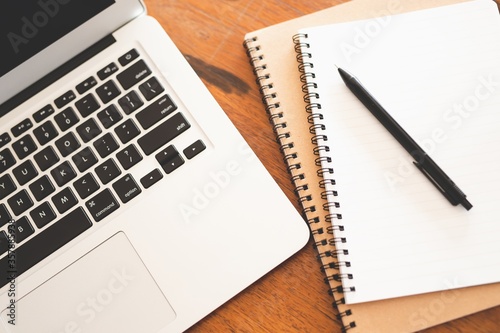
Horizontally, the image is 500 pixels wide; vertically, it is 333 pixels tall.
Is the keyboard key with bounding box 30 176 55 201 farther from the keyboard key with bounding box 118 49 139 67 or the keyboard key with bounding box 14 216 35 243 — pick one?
the keyboard key with bounding box 118 49 139 67

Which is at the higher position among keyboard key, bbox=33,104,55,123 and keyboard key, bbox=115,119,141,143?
keyboard key, bbox=33,104,55,123

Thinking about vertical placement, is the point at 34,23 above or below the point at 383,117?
above

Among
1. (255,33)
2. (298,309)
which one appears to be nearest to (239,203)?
(298,309)

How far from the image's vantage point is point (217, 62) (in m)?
0.65

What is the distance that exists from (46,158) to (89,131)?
0.06m

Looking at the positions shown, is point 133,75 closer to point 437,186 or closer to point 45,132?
point 45,132

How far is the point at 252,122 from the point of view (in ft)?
2.04

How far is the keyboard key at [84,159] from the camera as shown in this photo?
1.82ft

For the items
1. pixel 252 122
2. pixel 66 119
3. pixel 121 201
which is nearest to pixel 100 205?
pixel 121 201

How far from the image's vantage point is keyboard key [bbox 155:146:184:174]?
0.55 m

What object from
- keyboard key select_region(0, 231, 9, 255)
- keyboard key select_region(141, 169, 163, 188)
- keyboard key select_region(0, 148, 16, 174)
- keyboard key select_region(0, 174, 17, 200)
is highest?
keyboard key select_region(0, 148, 16, 174)

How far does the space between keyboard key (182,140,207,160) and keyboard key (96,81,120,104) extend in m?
0.12

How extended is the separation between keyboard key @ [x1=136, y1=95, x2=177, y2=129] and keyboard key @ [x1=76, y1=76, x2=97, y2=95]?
0.08 metres

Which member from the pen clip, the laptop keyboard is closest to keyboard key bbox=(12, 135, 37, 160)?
the laptop keyboard
